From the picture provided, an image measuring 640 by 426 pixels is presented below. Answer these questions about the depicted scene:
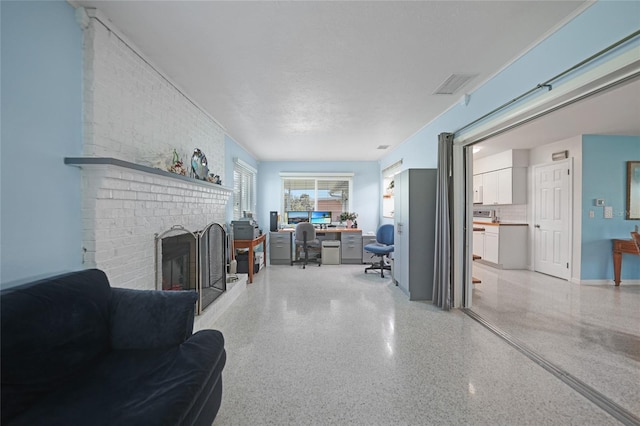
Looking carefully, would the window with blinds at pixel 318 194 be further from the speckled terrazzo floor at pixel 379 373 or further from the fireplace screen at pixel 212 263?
the speckled terrazzo floor at pixel 379 373

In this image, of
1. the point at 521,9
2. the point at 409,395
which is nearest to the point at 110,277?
the point at 409,395

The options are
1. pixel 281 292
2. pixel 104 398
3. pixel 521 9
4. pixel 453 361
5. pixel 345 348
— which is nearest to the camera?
pixel 104 398

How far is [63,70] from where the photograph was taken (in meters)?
1.63

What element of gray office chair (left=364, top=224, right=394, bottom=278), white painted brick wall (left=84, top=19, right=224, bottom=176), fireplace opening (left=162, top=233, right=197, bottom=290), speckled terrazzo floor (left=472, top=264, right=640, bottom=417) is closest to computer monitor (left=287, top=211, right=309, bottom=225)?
gray office chair (left=364, top=224, right=394, bottom=278)

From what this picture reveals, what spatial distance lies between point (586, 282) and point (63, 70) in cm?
686

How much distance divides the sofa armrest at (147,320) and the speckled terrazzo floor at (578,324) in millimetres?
2817

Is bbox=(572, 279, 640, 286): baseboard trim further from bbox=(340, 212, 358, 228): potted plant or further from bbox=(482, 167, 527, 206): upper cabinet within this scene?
bbox=(340, 212, 358, 228): potted plant

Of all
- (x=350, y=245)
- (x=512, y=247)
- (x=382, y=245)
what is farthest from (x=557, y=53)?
(x=350, y=245)

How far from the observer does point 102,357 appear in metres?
1.40

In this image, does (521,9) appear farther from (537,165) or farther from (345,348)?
(537,165)

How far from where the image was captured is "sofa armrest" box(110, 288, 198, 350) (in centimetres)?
150

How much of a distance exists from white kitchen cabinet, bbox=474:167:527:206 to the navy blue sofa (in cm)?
613

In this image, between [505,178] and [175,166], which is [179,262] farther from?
[505,178]

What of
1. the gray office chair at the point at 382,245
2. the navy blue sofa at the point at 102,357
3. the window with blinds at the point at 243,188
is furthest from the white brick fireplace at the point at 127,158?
the gray office chair at the point at 382,245
